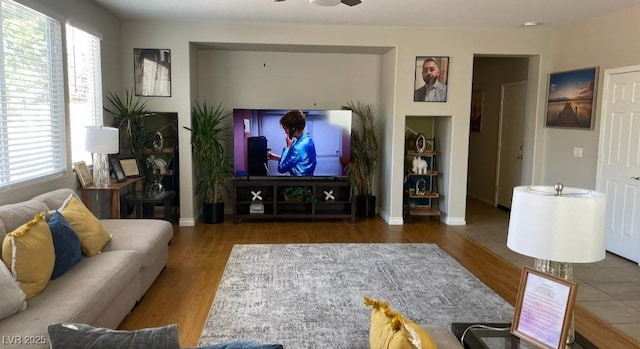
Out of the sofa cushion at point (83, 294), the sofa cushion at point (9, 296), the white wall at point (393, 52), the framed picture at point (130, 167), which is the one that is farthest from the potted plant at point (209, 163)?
the sofa cushion at point (9, 296)

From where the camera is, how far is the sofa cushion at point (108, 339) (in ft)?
4.18

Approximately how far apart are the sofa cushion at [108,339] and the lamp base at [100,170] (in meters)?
3.55

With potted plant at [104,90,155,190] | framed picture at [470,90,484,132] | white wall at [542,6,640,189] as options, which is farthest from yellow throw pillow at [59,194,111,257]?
framed picture at [470,90,484,132]

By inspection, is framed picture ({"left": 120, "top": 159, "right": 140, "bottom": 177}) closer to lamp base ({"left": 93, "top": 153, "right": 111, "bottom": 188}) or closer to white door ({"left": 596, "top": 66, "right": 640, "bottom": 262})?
lamp base ({"left": 93, "top": 153, "right": 111, "bottom": 188})

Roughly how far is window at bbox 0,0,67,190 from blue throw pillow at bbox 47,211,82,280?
0.79 m

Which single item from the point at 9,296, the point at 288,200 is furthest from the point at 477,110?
the point at 9,296

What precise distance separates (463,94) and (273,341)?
4.49 meters

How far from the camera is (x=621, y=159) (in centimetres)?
483

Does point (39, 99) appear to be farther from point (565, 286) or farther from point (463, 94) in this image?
point (463, 94)

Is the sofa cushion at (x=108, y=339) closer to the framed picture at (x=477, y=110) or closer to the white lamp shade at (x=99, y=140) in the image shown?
the white lamp shade at (x=99, y=140)

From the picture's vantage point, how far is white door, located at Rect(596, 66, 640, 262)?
4.63 meters

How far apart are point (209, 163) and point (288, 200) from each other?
1.19m

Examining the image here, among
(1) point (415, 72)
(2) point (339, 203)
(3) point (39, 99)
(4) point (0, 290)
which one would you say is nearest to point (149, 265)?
(4) point (0, 290)

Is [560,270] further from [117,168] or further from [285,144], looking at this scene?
[285,144]
